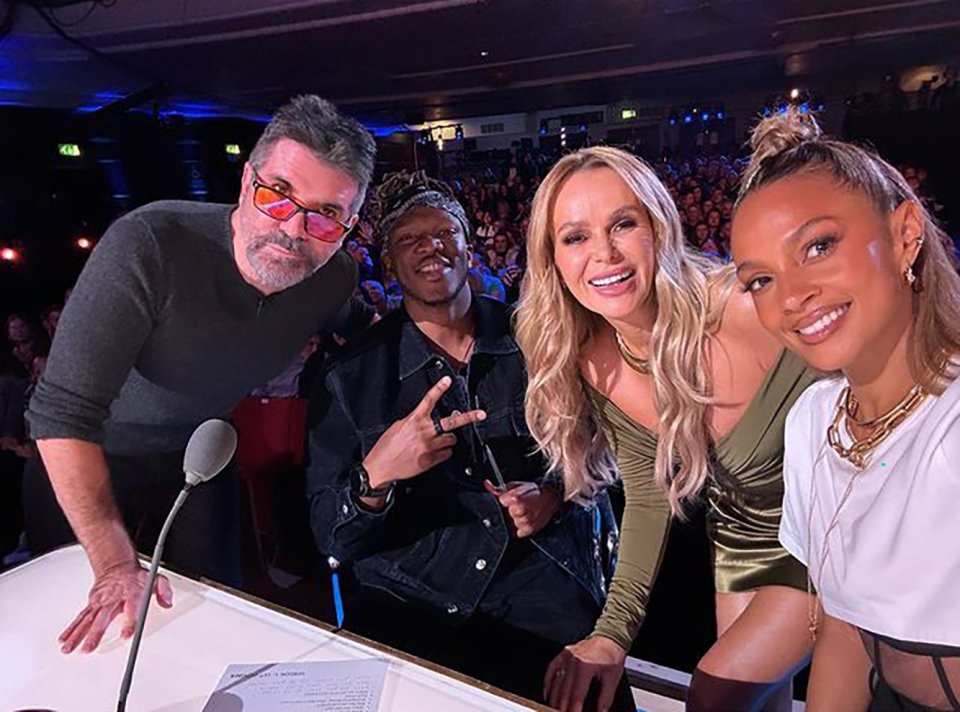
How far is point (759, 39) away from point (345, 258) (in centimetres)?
109

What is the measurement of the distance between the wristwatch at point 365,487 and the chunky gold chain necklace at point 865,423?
0.90 m

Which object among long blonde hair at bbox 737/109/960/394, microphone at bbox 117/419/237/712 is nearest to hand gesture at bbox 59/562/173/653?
microphone at bbox 117/419/237/712

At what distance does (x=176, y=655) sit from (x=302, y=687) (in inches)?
9.4

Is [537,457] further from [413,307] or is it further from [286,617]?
[286,617]

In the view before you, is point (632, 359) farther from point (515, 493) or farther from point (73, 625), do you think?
→ point (73, 625)

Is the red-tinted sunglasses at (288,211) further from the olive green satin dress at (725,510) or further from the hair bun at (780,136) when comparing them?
the hair bun at (780,136)

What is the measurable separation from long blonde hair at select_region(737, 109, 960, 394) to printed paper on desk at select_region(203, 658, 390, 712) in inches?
33.2

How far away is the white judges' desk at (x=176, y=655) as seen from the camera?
93cm

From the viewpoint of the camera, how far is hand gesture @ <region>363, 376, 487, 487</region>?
145 centimetres

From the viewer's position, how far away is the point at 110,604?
1.13 metres

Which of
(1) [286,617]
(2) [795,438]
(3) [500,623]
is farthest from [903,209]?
(3) [500,623]

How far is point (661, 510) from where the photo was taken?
135 cm

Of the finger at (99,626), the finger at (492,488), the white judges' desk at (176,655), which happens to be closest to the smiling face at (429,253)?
the finger at (492,488)

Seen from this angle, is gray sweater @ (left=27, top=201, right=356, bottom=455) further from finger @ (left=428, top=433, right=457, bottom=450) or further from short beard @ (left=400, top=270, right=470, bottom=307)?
finger @ (left=428, top=433, right=457, bottom=450)
